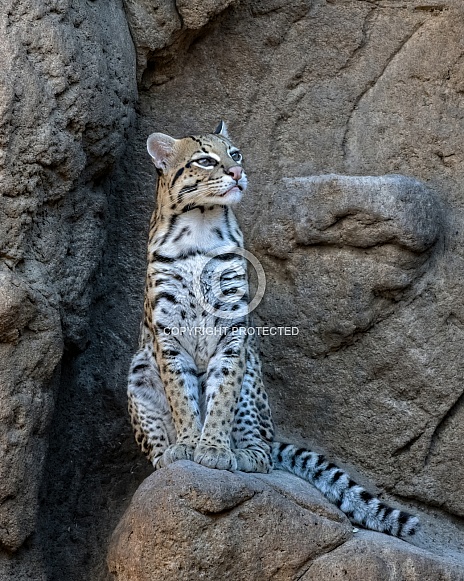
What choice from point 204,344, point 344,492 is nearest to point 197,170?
point 204,344

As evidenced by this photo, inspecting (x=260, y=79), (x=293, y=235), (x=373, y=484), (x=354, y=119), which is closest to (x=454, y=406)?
(x=373, y=484)

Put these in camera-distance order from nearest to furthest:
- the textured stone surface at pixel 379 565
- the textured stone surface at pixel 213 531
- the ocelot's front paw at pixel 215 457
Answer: the textured stone surface at pixel 213 531
the textured stone surface at pixel 379 565
the ocelot's front paw at pixel 215 457

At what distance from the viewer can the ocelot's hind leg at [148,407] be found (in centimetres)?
760

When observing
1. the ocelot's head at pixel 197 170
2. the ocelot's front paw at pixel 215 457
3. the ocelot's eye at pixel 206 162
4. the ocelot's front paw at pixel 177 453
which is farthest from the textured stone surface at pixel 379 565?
the ocelot's eye at pixel 206 162

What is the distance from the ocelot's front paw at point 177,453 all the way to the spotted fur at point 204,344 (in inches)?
1.9

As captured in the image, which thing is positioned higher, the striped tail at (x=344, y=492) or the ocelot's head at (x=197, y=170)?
the ocelot's head at (x=197, y=170)

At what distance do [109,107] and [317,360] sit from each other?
2406 millimetres

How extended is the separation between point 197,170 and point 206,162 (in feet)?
0.28

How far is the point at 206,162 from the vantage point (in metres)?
7.71

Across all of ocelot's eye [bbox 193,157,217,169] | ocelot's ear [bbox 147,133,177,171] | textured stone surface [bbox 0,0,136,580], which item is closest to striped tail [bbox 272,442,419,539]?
textured stone surface [bbox 0,0,136,580]

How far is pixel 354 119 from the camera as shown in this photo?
8711mm

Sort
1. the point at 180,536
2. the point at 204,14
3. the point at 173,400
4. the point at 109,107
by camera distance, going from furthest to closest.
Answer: the point at 204,14 → the point at 109,107 → the point at 173,400 → the point at 180,536

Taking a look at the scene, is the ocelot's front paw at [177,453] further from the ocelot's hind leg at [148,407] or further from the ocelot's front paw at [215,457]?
the ocelot's hind leg at [148,407]

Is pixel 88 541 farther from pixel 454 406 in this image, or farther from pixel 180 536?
pixel 454 406
